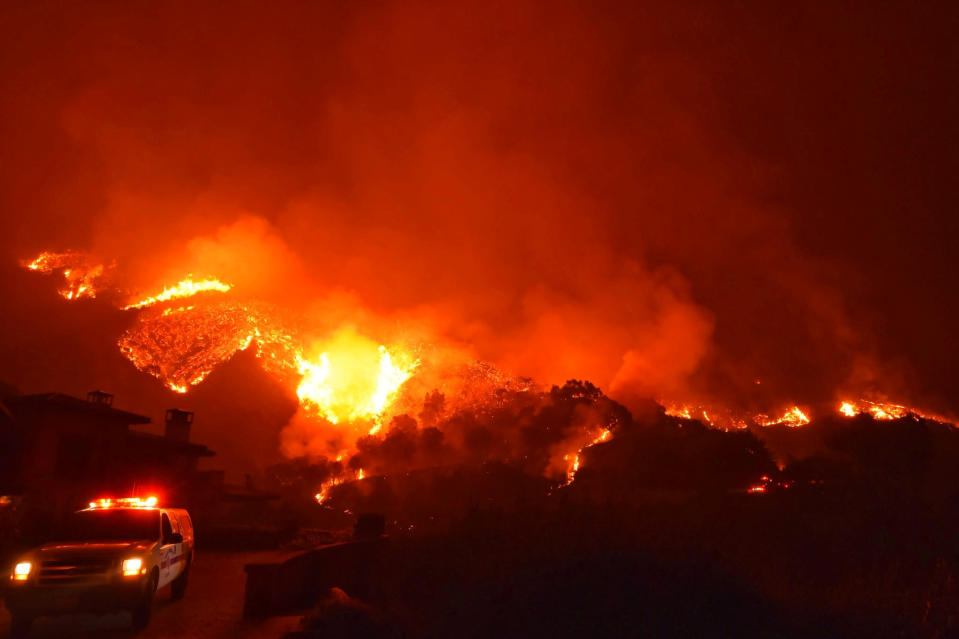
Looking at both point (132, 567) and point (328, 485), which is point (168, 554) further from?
→ point (328, 485)

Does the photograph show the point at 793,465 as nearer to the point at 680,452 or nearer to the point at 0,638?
the point at 680,452

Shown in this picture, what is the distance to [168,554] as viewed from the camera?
1373 centimetres

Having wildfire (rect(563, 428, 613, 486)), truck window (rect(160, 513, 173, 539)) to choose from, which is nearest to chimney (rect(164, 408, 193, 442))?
truck window (rect(160, 513, 173, 539))

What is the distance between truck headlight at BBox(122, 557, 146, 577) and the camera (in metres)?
11.9

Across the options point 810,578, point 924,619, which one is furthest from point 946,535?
point 924,619

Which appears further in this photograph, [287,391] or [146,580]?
[287,391]

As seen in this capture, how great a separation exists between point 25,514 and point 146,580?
14.7 metres

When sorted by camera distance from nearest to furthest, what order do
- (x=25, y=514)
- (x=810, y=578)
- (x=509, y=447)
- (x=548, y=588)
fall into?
(x=548, y=588), (x=810, y=578), (x=25, y=514), (x=509, y=447)

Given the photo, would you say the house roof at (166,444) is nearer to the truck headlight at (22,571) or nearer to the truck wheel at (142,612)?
the truck headlight at (22,571)

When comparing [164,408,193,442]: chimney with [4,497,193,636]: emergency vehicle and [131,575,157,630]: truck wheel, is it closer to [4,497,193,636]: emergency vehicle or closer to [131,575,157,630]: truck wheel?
[4,497,193,636]: emergency vehicle

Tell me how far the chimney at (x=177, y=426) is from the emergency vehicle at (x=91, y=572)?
25.3 meters

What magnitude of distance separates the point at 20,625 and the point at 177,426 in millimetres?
27675

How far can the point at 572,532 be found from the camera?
14547mm

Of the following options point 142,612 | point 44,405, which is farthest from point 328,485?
point 142,612
